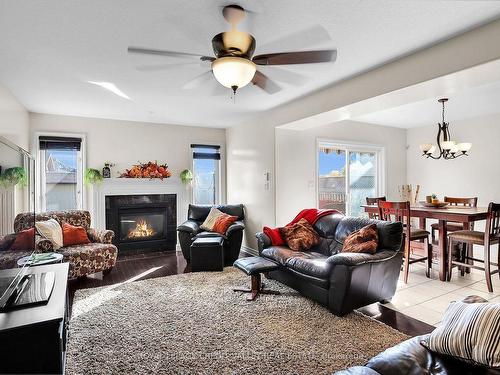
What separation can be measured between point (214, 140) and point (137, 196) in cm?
196

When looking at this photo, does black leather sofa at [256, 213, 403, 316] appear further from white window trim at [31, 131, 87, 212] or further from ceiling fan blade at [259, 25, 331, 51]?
white window trim at [31, 131, 87, 212]

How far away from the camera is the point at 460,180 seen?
18.9 feet

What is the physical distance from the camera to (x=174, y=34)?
2.39 metres

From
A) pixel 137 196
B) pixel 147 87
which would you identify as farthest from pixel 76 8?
pixel 137 196

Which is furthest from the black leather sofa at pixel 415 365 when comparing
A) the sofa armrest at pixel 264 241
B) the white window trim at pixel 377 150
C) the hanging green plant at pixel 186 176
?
the hanging green plant at pixel 186 176

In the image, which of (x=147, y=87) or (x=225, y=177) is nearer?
(x=147, y=87)

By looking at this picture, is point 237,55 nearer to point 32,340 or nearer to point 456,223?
point 32,340

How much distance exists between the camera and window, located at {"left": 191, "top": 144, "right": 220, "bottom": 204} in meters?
6.18

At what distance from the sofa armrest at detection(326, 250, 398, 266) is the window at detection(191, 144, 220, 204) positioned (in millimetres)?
3873

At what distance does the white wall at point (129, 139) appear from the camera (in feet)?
16.6

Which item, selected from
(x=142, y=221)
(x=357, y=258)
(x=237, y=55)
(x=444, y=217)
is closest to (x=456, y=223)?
(x=444, y=217)

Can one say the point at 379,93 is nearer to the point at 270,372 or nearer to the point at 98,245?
the point at 270,372

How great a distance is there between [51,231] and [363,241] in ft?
12.9

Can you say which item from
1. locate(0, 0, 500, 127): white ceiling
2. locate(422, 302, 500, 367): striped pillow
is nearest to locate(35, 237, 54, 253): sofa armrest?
locate(0, 0, 500, 127): white ceiling
